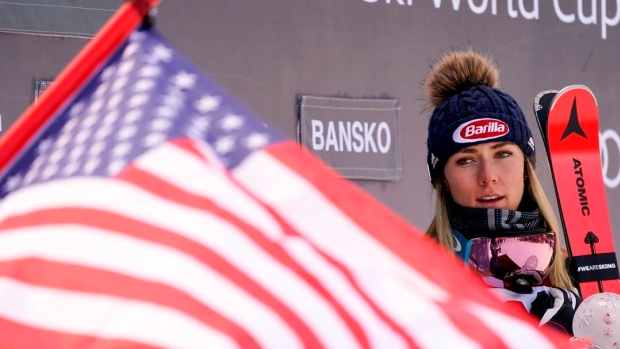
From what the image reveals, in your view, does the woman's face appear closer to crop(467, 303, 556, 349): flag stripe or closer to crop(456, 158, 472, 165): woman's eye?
crop(456, 158, 472, 165): woman's eye

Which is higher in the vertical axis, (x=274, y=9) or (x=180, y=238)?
(x=274, y=9)

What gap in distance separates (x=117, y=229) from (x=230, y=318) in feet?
0.64

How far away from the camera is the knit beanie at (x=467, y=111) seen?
2857 mm

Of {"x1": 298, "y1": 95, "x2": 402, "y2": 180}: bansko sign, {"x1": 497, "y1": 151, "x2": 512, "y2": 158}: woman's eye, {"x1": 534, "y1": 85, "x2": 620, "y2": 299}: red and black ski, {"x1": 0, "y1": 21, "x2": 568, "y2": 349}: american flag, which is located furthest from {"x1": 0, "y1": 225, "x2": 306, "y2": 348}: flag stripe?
{"x1": 298, "y1": 95, "x2": 402, "y2": 180}: bansko sign

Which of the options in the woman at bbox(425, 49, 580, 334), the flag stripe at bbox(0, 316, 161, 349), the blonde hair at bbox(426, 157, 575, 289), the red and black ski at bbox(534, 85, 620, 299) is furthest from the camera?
the red and black ski at bbox(534, 85, 620, 299)

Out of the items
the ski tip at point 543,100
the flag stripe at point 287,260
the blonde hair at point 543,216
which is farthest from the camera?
the ski tip at point 543,100

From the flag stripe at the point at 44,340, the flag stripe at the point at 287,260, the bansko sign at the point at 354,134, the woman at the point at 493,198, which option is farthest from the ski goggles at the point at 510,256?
the flag stripe at the point at 44,340

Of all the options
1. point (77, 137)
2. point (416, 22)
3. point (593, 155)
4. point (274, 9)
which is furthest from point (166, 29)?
point (77, 137)

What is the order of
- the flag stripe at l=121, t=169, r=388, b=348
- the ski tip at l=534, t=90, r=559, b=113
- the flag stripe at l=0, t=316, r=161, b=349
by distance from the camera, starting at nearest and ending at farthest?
the flag stripe at l=0, t=316, r=161, b=349
the flag stripe at l=121, t=169, r=388, b=348
the ski tip at l=534, t=90, r=559, b=113

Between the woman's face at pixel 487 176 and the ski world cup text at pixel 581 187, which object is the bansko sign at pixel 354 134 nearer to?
the ski world cup text at pixel 581 187

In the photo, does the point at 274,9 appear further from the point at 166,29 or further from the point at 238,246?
the point at 238,246

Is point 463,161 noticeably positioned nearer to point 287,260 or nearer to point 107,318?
point 287,260

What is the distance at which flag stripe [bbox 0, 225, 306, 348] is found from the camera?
1416 millimetres

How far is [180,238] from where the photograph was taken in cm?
146
